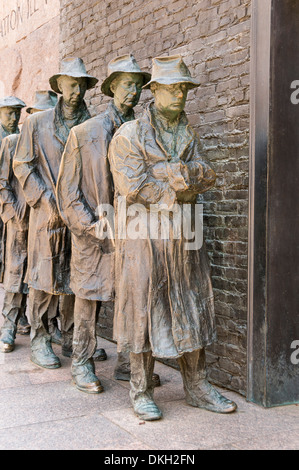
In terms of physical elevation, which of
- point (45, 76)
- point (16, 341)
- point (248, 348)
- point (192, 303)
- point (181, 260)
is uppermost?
point (45, 76)

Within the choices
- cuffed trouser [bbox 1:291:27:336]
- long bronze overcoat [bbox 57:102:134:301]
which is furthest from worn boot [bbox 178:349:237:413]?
cuffed trouser [bbox 1:291:27:336]

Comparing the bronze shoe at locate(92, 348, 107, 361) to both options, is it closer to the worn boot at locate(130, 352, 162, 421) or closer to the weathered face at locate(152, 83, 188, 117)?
the worn boot at locate(130, 352, 162, 421)

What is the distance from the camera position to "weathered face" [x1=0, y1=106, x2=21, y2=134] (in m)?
6.97

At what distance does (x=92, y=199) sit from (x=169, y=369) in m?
1.56

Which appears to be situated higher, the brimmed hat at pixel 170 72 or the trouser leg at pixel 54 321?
the brimmed hat at pixel 170 72

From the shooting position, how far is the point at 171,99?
4172mm

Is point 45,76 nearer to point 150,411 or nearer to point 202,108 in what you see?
point 202,108

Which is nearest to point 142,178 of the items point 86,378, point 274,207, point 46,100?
point 274,207

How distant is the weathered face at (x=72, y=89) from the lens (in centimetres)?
544

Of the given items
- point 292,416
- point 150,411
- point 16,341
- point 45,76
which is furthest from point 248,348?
point 45,76

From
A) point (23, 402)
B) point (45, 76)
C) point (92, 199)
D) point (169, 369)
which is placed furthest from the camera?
point (45, 76)

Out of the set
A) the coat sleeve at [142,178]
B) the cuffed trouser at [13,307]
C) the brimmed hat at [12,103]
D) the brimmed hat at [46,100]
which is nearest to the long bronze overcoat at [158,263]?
the coat sleeve at [142,178]

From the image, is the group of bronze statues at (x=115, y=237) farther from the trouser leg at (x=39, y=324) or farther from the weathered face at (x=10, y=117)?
the weathered face at (x=10, y=117)

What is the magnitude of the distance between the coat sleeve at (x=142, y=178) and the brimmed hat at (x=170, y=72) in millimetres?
382
